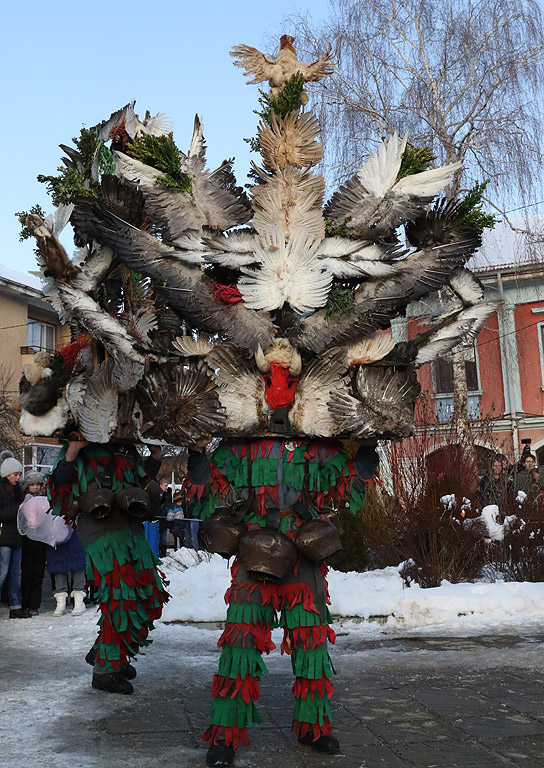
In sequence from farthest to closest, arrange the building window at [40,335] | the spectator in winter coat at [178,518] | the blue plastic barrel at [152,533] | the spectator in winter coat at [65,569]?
the building window at [40,335] < the spectator in winter coat at [178,518] < the blue plastic barrel at [152,533] < the spectator in winter coat at [65,569]

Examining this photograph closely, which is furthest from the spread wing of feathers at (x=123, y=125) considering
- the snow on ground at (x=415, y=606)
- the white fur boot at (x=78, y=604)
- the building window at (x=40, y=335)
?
the building window at (x=40, y=335)

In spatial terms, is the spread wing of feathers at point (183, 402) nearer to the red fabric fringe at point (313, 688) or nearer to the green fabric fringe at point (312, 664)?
the green fabric fringe at point (312, 664)

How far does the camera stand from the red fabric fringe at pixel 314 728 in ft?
12.0

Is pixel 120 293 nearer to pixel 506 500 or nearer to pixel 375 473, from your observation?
pixel 375 473

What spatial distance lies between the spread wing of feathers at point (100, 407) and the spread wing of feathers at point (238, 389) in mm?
862

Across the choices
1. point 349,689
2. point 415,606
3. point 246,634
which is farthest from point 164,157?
point 415,606

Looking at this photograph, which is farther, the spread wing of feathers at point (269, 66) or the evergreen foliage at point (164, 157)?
the spread wing of feathers at point (269, 66)

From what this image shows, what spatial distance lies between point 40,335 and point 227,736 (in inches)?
960

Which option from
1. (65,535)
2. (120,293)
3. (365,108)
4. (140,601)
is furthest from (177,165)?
(365,108)

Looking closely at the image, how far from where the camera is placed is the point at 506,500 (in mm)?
8711

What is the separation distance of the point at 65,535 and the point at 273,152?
18.9 feet

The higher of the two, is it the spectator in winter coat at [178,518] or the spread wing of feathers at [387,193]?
the spread wing of feathers at [387,193]

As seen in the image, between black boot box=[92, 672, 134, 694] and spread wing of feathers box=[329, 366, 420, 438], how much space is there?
2101 mm

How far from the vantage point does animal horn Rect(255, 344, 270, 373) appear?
4.04 m
